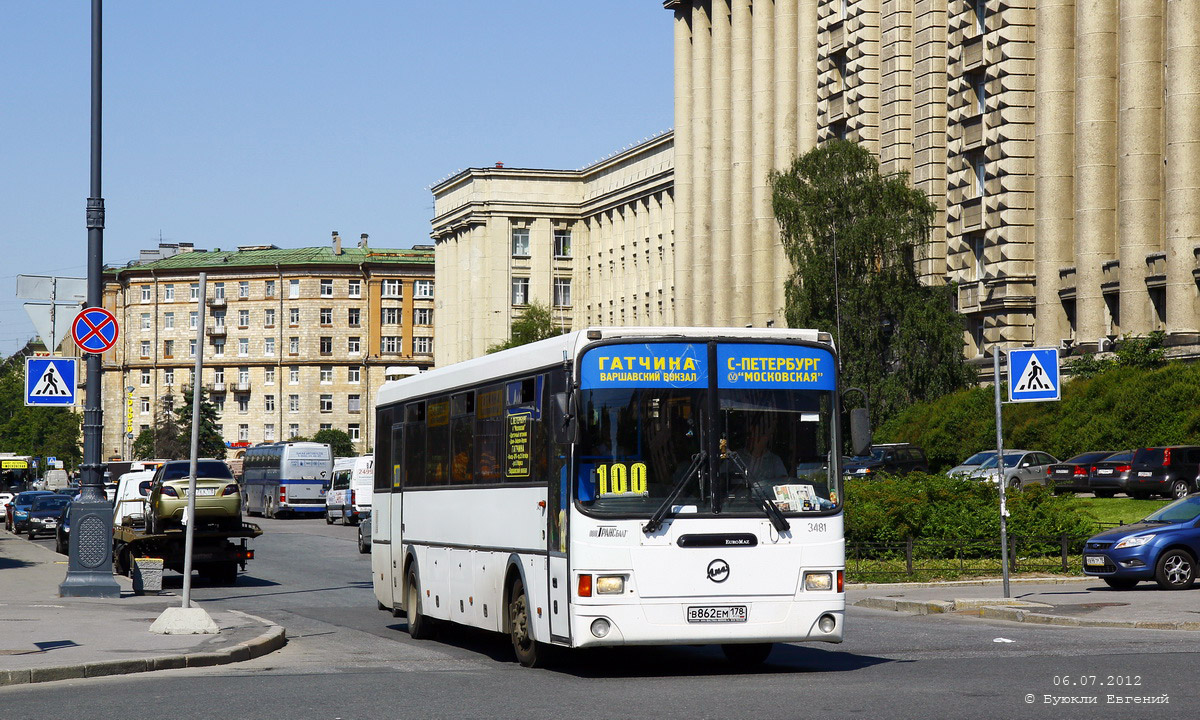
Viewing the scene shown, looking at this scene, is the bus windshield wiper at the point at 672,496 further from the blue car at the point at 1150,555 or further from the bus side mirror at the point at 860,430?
the blue car at the point at 1150,555

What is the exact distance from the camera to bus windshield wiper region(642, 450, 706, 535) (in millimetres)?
13341

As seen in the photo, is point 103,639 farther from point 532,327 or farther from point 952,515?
point 532,327

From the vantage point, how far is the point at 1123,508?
40875mm

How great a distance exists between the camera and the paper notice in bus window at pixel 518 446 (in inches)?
583

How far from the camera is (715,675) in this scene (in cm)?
1410

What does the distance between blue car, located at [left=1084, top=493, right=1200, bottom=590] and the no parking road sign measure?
47.9ft

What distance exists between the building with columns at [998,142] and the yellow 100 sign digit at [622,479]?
133 feet

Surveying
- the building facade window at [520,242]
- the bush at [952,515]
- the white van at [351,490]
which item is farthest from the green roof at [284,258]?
the bush at [952,515]

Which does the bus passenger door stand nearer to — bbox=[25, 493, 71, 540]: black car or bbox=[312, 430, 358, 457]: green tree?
bbox=[25, 493, 71, 540]: black car

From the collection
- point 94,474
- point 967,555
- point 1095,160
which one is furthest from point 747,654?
point 1095,160

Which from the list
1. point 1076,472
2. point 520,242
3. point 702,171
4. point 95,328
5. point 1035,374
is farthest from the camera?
point 520,242

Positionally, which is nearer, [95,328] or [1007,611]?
[1007,611]

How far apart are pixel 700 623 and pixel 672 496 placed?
1.06m

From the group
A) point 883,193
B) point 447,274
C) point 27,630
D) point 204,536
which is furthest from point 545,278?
point 27,630
